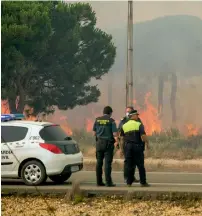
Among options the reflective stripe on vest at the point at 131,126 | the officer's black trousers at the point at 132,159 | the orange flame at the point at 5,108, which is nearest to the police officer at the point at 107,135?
the reflective stripe on vest at the point at 131,126

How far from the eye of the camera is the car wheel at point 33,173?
1564 cm

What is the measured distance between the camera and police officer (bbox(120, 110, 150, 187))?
49.5ft

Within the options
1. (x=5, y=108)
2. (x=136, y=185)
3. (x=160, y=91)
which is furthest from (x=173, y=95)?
(x=136, y=185)

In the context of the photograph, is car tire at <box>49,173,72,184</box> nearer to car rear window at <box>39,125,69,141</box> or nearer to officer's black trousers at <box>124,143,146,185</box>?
car rear window at <box>39,125,69,141</box>

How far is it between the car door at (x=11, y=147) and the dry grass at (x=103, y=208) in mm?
2172

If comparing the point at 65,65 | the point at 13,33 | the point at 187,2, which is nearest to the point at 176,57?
the point at 187,2

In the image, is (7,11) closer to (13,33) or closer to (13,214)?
(13,33)

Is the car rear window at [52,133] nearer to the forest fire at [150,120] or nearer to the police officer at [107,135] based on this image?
the police officer at [107,135]

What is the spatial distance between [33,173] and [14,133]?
3.54 feet

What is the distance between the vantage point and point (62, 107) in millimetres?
50062

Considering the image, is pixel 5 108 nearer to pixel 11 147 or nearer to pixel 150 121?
pixel 150 121

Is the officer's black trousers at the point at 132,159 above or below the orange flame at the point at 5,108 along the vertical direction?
below

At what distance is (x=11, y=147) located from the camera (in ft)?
52.1

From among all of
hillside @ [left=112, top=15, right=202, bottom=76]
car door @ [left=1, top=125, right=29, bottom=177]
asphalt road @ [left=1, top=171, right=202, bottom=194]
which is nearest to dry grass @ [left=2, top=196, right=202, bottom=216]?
asphalt road @ [left=1, top=171, right=202, bottom=194]
